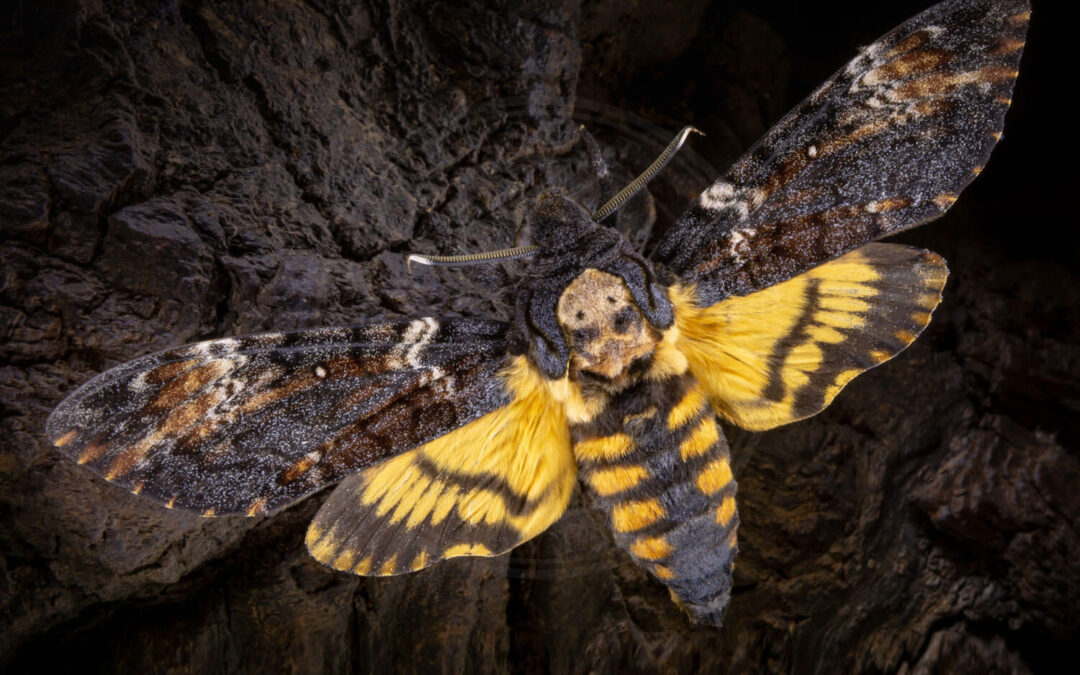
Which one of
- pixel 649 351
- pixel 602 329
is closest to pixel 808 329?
pixel 649 351

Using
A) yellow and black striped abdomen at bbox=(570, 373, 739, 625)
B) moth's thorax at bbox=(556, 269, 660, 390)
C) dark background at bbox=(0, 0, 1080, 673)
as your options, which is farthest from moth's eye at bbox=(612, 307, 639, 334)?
dark background at bbox=(0, 0, 1080, 673)

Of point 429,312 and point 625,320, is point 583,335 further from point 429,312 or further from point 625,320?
point 429,312

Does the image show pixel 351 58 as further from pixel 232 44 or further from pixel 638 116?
pixel 638 116

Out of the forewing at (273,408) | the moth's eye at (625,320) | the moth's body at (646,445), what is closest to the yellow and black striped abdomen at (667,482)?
the moth's body at (646,445)

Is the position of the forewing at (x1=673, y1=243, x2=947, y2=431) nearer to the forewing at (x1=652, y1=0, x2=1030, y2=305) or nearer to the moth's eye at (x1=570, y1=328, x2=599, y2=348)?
the forewing at (x1=652, y1=0, x2=1030, y2=305)

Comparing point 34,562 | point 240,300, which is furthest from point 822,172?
point 34,562

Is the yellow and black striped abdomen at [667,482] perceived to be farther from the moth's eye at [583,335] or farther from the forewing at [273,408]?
the forewing at [273,408]

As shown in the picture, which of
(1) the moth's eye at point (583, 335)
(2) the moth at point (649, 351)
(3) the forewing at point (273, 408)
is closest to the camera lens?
(3) the forewing at point (273, 408)
